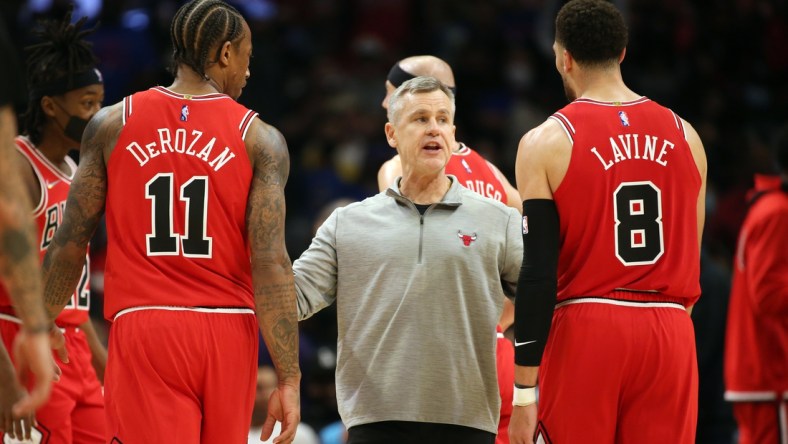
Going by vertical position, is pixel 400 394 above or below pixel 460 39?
below

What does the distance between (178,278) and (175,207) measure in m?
0.31

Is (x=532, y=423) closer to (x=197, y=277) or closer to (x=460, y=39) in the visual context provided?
(x=197, y=277)

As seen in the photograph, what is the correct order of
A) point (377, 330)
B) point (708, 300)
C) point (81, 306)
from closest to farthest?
point (377, 330) → point (81, 306) → point (708, 300)

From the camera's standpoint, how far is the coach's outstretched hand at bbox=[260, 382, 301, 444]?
485 cm

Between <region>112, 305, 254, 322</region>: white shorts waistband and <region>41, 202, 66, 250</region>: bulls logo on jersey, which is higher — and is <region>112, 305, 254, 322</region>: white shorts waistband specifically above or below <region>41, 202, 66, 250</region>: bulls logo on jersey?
below

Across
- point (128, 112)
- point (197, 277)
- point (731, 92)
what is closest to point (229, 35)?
point (128, 112)

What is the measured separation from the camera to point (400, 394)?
16.5 ft

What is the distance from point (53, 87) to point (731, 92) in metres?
10.1

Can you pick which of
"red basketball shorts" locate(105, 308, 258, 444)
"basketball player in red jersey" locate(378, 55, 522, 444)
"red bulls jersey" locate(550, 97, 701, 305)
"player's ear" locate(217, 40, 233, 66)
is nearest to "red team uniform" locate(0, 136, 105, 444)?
"red basketball shorts" locate(105, 308, 258, 444)

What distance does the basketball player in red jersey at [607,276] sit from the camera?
15.8 ft

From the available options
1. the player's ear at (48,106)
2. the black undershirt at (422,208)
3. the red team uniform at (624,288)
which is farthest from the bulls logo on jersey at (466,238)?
the player's ear at (48,106)

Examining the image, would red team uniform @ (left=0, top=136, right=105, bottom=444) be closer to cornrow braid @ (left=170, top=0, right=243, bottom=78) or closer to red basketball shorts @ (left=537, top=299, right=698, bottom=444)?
cornrow braid @ (left=170, top=0, right=243, bottom=78)

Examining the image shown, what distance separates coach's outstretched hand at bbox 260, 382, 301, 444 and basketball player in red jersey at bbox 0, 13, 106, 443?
1464mm

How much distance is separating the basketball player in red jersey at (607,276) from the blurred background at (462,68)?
7083 mm
